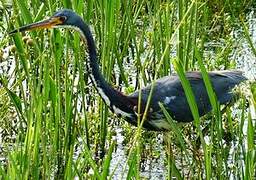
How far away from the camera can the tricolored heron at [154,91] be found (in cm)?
362

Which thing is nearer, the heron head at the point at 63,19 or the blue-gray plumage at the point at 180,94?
the heron head at the point at 63,19

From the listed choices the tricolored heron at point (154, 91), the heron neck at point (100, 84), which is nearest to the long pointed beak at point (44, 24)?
the tricolored heron at point (154, 91)

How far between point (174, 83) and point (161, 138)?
0.59 metres

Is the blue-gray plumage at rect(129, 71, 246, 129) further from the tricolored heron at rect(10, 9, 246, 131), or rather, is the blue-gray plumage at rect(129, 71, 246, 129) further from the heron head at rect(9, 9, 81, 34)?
the heron head at rect(9, 9, 81, 34)

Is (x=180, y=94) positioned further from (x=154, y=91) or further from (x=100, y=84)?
(x=100, y=84)

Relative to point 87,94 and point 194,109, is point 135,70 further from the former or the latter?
point 194,109

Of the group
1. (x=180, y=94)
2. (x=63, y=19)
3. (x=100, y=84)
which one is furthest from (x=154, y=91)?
(x=63, y=19)

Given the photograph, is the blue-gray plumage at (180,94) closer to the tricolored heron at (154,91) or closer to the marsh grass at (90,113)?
the tricolored heron at (154,91)

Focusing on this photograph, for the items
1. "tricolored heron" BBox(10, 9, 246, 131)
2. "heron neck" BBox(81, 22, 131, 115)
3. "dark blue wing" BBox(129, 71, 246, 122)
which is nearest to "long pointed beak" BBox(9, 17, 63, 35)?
"tricolored heron" BBox(10, 9, 246, 131)

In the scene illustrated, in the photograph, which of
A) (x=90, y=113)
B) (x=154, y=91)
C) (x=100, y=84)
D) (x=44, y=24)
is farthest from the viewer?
(x=90, y=113)

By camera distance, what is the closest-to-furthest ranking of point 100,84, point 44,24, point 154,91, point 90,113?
1. point 44,24
2. point 100,84
3. point 154,91
4. point 90,113

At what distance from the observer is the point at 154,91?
4.02 m

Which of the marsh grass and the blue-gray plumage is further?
the blue-gray plumage

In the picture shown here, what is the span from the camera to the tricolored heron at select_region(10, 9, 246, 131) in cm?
362
